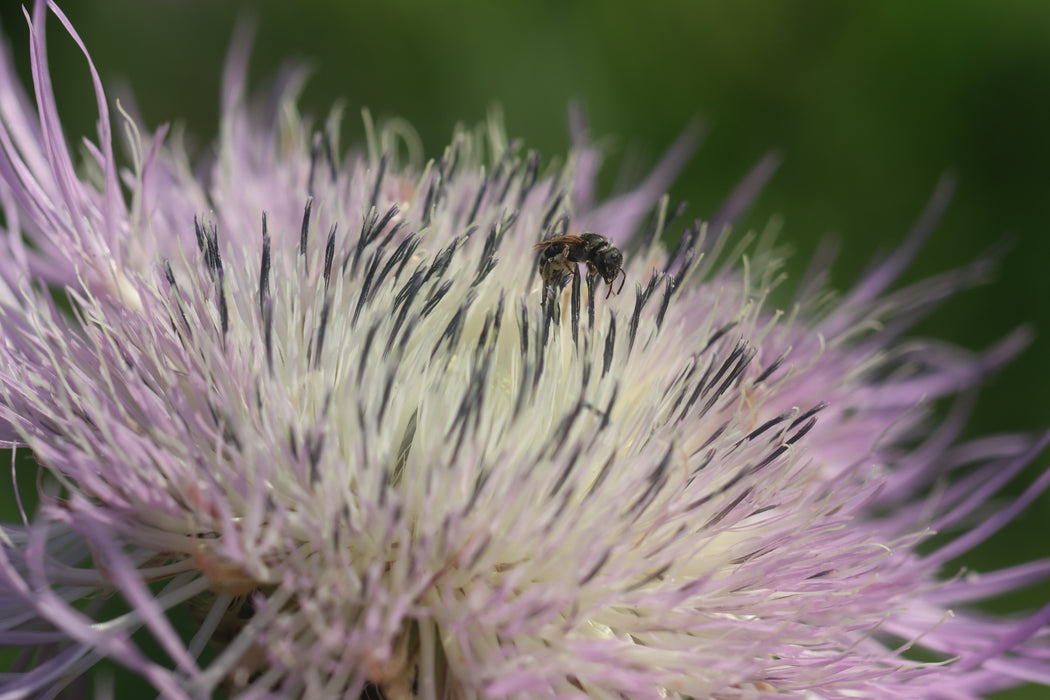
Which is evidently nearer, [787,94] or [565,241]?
[565,241]

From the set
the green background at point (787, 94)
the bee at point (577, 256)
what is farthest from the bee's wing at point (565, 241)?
the green background at point (787, 94)

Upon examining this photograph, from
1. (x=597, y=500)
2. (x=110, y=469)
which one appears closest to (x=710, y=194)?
(x=597, y=500)

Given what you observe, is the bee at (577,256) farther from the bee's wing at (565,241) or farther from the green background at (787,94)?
the green background at (787,94)

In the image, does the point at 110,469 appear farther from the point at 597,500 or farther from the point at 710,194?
the point at 710,194

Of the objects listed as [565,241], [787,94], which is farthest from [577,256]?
[787,94]

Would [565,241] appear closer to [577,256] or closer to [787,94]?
[577,256]

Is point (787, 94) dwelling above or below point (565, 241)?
above
